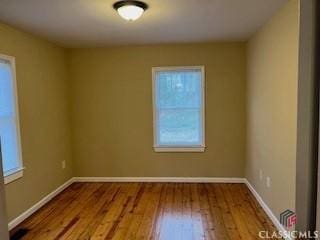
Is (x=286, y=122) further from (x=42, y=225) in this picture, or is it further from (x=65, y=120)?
(x=65, y=120)

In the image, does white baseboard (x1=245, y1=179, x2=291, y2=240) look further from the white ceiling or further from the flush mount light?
the flush mount light

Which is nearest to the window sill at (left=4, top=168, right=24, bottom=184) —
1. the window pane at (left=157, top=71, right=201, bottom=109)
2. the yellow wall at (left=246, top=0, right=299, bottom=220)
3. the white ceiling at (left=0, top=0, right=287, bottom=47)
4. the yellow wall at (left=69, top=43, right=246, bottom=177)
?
the yellow wall at (left=69, top=43, right=246, bottom=177)

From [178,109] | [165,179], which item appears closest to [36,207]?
[165,179]

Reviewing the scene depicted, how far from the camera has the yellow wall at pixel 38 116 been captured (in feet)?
10.4

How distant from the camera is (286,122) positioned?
256 cm

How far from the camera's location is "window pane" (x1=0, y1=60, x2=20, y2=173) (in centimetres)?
299

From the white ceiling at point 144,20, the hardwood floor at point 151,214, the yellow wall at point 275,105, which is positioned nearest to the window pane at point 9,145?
the hardwood floor at point 151,214

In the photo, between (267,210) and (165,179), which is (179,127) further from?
(267,210)

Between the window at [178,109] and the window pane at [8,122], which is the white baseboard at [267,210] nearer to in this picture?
the window at [178,109]

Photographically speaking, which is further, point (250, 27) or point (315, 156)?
point (250, 27)

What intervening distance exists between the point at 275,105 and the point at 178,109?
6.21ft

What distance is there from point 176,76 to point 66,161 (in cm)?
236

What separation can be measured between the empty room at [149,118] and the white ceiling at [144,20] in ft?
0.07

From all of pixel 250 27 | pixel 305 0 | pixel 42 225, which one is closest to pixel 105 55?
pixel 250 27
